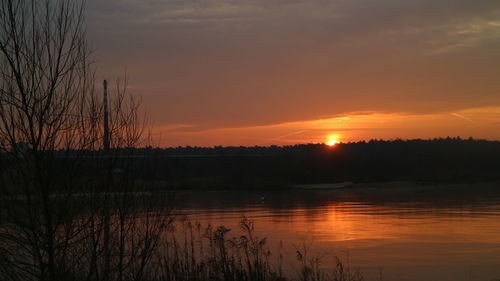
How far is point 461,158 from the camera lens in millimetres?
98688

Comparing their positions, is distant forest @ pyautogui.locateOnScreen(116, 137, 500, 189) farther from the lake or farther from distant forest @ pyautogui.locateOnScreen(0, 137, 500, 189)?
the lake

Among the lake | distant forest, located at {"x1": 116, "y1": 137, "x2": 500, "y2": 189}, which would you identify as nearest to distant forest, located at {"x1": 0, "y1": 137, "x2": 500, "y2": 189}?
distant forest, located at {"x1": 116, "y1": 137, "x2": 500, "y2": 189}

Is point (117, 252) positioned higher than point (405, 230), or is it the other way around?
point (117, 252)

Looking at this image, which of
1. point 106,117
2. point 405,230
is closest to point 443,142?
point 405,230

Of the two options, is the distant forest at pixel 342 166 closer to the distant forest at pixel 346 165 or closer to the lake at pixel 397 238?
the distant forest at pixel 346 165

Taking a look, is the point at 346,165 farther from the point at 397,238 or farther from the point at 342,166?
Result: the point at 397,238

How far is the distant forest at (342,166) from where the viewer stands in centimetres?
8219

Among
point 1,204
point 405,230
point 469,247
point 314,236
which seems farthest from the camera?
point 405,230

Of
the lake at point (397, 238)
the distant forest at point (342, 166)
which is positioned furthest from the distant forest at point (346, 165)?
the lake at point (397, 238)

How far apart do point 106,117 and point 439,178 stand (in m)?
81.5

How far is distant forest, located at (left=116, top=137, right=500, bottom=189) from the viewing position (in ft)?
270

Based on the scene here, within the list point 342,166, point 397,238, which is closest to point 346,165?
point 342,166

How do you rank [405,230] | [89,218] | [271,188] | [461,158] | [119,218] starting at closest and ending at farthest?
[89,218], [119,218], [405,230], [271,188], [461,158]

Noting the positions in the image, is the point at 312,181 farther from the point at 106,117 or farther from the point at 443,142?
the point at 106,117
